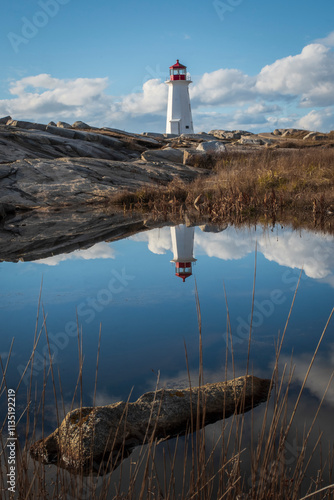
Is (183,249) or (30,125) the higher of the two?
(30,125)

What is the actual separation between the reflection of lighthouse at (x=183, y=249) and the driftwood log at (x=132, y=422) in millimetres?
4298

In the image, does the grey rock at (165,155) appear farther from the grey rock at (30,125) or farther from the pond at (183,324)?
the pond at (183,324)

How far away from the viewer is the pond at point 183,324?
171 inches

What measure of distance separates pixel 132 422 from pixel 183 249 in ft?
24.1

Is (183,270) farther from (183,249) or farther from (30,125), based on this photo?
(30,125)

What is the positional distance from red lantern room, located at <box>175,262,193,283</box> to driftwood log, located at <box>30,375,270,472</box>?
4.29m

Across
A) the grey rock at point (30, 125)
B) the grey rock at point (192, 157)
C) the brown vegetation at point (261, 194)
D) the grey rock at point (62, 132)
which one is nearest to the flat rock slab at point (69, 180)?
the brown vegetation at point (261, 194)

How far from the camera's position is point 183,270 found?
905 centimetres

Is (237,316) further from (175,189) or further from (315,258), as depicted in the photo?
(175,189)

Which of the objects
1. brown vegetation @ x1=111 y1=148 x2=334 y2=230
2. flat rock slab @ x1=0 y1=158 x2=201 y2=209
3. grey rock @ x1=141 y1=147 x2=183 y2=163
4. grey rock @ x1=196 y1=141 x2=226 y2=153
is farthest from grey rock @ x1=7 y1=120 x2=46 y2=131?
brown vegetation @ x1=111 y1=148 x2=334 y2=230

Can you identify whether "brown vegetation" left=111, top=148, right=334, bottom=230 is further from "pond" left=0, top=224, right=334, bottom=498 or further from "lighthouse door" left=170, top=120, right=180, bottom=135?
"lighthouse door" left=170, top=120, right=180, bottom=135

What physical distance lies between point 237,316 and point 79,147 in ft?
73.6

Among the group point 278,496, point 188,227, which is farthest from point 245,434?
point 188,227

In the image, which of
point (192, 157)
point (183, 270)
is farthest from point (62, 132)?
point (183, 270)
